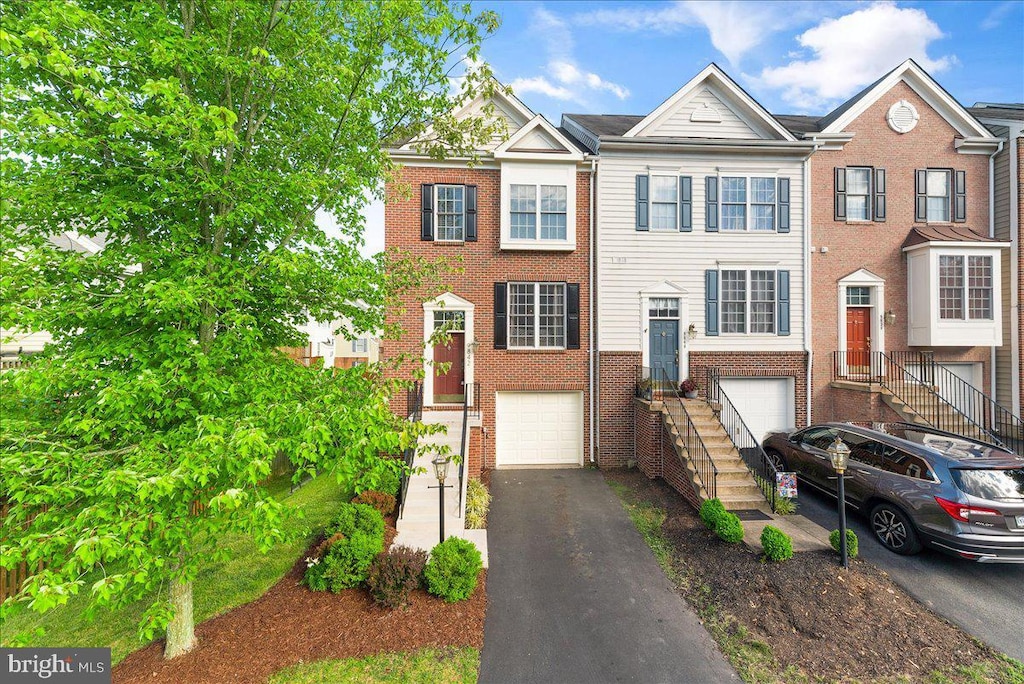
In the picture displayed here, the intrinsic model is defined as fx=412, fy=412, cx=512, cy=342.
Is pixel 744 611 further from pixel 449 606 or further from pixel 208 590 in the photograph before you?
pixel 208 590

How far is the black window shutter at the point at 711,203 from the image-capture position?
12.3 m

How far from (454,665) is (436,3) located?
8666 mm

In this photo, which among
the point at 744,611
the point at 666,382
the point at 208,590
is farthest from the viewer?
the point at 666,382

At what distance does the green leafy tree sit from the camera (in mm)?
3611

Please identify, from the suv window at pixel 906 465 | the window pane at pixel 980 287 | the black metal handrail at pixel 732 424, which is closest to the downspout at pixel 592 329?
the black metal handrail at pixel 732 424

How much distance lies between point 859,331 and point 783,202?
4.73m

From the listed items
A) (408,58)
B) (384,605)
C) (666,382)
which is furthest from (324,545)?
(666,382)

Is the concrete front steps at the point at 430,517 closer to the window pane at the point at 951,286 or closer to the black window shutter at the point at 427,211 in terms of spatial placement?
the black window shutter at the point at 427,211

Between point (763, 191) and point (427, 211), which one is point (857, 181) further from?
point (427, 211)

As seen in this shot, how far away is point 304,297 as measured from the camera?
5.38m

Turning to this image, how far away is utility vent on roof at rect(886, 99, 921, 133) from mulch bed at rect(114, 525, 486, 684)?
17530 mm

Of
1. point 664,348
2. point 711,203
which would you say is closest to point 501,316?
point 664,348

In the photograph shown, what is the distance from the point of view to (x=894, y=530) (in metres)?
7.08

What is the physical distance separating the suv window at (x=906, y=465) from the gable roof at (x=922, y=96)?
10.3 metres
